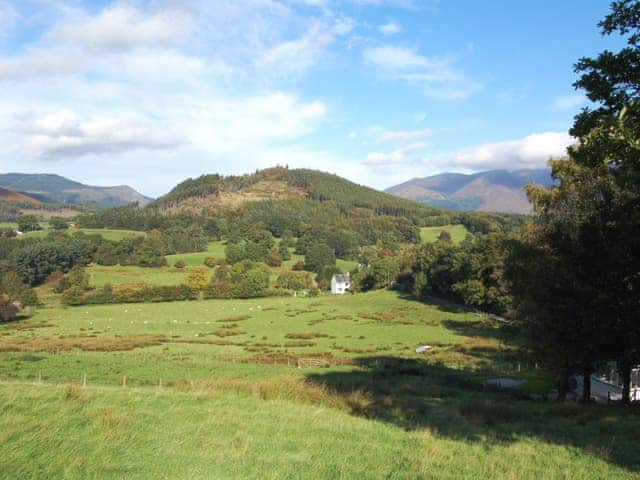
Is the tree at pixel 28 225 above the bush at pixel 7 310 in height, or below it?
above

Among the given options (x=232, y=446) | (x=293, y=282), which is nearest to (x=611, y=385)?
(x=232, y=446)

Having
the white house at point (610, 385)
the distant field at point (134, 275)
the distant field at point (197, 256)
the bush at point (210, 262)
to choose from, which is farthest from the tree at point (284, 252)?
the white house at point (610, 385)

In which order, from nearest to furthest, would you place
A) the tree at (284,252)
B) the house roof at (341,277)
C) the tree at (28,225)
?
the house roof at (341,277)
the tree at (284,252)
the tree at (28,225)

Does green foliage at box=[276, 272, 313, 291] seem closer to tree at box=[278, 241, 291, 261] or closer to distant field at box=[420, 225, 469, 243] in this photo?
tree at box=[278, 241, 291, 261]

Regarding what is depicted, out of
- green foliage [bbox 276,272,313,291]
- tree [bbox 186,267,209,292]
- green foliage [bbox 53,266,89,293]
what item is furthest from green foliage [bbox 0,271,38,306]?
green foliage [bbox 276,272,313,291]

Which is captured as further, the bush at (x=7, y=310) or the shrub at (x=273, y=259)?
the shrub at (x=273, y=259)

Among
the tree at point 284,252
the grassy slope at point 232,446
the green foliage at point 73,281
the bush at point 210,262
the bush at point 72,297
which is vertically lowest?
the bush at point 72,297

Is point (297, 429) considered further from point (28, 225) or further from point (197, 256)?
point (28, 225)

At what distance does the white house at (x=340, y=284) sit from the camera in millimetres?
125938

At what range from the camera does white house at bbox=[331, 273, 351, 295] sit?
126m

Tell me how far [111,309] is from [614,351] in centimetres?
8526

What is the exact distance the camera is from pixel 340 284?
417 ft

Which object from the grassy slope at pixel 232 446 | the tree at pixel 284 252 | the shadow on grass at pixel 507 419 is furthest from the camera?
the tree at pixel 284 252

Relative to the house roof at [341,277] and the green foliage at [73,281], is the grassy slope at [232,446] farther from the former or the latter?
the house roof at [341,277]
